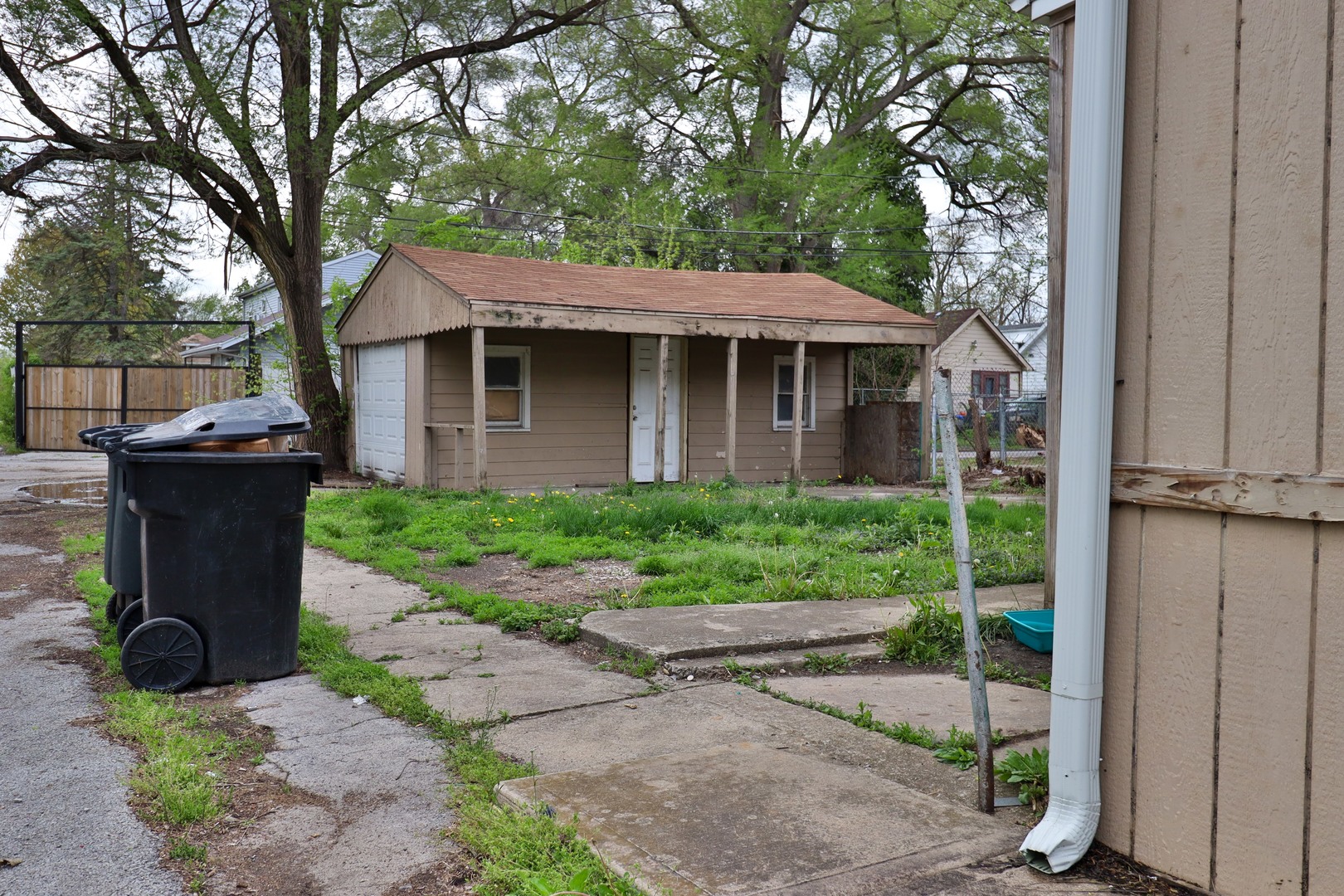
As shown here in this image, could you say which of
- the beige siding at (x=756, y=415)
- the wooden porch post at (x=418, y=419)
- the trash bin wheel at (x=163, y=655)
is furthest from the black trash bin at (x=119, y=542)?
the beige siding at (x=756, y=415)

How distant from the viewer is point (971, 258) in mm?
40562

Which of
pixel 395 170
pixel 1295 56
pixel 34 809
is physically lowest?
pixel 34 809

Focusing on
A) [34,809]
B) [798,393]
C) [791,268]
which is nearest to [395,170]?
[791,268]

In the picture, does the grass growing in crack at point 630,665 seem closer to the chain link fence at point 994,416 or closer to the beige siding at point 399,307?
the beige siding at point 399,307

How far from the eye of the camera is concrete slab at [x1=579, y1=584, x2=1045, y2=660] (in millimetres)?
5250

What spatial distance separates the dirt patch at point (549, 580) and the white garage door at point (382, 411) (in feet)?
23.5

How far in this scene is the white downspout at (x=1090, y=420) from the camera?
2.77 metres

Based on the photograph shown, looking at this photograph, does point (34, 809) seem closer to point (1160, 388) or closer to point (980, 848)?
point (980, 848)

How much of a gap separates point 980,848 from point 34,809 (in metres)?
2.93

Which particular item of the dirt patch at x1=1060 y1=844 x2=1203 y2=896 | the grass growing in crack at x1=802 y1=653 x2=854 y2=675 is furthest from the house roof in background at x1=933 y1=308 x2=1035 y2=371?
the dirt patch at x1=1060 y1=844 x2=1203 y2=896

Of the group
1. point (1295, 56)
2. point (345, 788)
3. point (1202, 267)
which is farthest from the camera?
point (345, 788)

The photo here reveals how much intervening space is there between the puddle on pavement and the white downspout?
39.4 feet

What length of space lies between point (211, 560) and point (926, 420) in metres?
13.2

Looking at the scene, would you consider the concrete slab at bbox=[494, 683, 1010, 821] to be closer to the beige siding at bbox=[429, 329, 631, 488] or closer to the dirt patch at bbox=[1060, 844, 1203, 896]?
the dirt patch at bbox=[1060, 844, 1203, 896]
